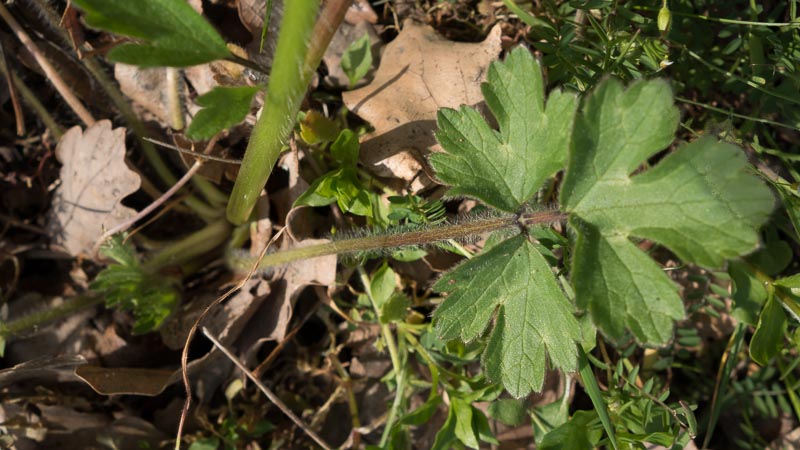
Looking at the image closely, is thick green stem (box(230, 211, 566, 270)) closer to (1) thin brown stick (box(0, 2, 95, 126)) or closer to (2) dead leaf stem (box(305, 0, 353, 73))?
(2) dead leaf stem (box(305, 0, 353, 73))

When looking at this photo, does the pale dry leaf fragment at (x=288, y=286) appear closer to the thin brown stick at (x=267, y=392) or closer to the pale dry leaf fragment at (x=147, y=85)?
the thin brown stick at (x=267, y=392)

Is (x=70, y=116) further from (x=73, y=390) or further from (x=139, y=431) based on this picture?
(x=139, y=431)

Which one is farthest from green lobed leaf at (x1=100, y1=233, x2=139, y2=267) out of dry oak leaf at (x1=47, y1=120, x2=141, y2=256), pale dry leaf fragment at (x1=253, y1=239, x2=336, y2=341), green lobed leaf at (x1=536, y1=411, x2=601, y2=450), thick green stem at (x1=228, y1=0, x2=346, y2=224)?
green lobed leaf at (x1=536, y1=411, x2=601, y2=450)

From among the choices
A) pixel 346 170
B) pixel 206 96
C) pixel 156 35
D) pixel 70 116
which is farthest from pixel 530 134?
pixel 70 116

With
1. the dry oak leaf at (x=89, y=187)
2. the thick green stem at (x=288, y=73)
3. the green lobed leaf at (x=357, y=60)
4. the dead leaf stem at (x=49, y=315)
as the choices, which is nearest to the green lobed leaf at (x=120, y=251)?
the dry oak leaf at (x=89, y=187)

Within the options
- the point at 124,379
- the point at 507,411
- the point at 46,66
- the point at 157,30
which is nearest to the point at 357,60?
the point at 157,30

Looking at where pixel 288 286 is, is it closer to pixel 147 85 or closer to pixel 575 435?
pixel 147 85
